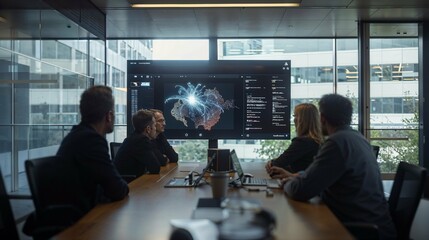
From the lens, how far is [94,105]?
2.42 metres

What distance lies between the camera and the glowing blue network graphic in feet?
17.2

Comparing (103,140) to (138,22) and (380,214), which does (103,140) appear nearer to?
(380,214)

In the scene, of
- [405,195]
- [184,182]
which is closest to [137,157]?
[184,182]

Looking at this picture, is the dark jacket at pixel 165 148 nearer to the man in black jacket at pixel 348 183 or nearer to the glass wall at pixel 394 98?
the man in black jacket at pixel 348 183

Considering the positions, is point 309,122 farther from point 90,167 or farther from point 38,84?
point 38,84

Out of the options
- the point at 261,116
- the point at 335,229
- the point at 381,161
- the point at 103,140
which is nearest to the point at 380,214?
the point at 335,229

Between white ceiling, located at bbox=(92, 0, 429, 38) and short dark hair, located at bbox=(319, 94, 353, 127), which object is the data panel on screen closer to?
white ceiling, located at bbox=(92, 0, 429, 38)

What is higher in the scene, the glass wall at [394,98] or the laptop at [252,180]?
the glass wall at [394,98]

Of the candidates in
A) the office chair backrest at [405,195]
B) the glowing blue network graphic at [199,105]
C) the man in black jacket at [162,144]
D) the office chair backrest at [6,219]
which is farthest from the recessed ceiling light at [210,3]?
the office chair backrest at [6,219]

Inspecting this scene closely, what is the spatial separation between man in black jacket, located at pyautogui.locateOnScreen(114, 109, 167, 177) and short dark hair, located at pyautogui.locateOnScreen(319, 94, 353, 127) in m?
1.57

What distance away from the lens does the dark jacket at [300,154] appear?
3080 mm

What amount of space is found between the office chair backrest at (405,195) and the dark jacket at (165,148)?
2.44 m

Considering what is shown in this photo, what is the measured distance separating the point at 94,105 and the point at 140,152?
121 centimetres

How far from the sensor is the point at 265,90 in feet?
17.1
